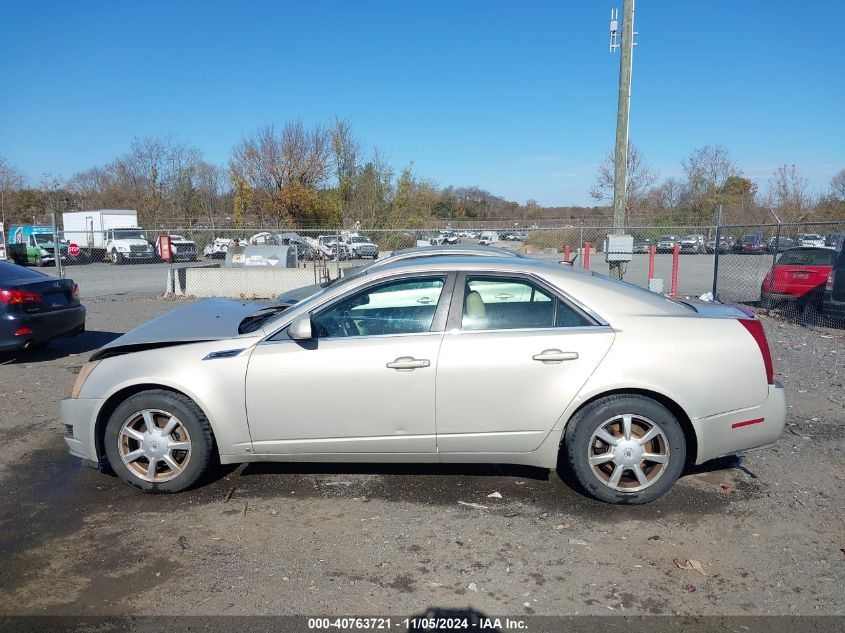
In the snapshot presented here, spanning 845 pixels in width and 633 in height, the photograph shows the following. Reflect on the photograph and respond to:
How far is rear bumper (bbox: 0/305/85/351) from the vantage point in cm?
761

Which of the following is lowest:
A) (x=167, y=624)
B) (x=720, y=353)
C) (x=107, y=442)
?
(x=167, y=624)

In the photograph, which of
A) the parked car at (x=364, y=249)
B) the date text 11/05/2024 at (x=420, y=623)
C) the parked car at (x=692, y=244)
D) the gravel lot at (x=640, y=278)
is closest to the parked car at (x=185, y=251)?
the gravel lot at (x=640, y=278)

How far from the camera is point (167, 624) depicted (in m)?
2.85

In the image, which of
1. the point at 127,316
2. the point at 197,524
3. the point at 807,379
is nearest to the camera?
the point at 197,524

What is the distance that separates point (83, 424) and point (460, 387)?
8.26ft

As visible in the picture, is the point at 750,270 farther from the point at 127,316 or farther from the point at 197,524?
the point at 197,524

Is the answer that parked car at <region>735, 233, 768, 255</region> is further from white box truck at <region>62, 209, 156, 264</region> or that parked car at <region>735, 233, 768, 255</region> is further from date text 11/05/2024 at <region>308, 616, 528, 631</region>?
date text 11/05/2024 at <region>308, 616, 528, 631</region>

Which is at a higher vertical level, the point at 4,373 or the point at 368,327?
the point at 368,327

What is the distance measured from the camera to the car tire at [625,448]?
3.91 meters

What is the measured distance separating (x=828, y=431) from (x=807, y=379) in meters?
1.98

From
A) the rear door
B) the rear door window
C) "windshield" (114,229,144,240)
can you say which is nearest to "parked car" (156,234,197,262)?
"windshield" (114,229,144,240)

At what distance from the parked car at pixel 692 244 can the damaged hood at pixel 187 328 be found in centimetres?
3215

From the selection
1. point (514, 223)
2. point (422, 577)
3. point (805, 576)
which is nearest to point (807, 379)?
point (805, 576)

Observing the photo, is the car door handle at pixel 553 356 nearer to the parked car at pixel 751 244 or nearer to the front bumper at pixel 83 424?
the front bumper at pixel 83 424
